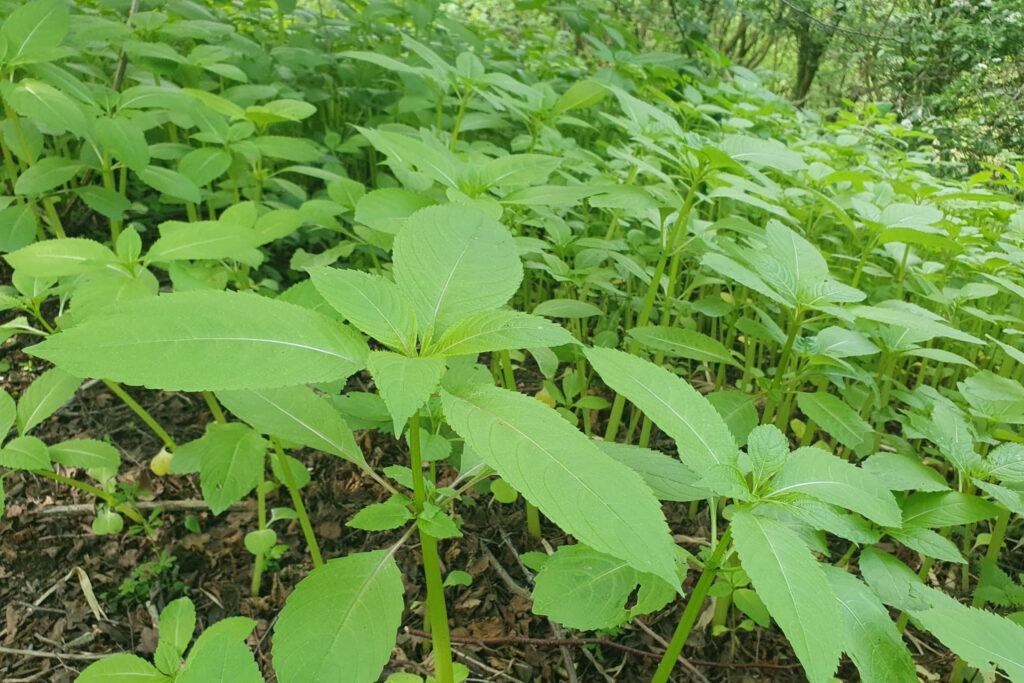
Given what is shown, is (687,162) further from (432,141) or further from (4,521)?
(4,521)

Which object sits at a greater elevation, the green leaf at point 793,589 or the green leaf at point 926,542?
the green leaf at point 793,589

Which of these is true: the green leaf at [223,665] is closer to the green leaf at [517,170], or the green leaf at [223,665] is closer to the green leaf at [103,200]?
the green leaf at [517,170]

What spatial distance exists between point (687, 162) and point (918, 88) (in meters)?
6.65

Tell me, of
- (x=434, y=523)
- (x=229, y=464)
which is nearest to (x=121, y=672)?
(x=229, y=464)

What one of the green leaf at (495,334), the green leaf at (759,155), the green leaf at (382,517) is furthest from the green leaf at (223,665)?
the green leaf at (759,155)

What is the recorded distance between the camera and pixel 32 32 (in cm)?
192

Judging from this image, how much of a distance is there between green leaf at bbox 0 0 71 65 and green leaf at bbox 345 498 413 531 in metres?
1.90

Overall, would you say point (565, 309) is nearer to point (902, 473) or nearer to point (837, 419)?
point (837, 419)

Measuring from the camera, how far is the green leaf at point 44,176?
2047 mm

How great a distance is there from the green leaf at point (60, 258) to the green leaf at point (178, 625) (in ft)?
2.55

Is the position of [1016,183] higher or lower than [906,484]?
higher

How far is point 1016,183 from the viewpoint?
2.77 m

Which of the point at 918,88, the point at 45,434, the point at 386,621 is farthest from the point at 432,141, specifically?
the point at 918,88

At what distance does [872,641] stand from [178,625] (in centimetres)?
130
